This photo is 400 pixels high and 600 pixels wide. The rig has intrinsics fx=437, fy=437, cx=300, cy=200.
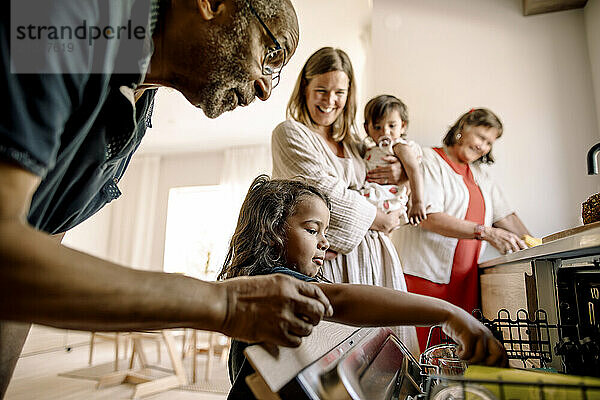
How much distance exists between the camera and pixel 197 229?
6.43 m

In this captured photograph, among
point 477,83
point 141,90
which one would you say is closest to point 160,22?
point 141,90

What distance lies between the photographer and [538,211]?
2.10 metres

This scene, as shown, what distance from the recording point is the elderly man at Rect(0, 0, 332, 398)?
1.23 ft

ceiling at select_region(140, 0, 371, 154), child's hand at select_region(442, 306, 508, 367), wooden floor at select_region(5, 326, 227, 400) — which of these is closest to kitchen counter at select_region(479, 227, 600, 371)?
child's hand at select_region(442, 306, 508, 367)

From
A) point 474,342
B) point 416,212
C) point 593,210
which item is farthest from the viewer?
point 416,212

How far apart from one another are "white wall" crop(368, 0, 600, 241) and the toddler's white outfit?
75 cm

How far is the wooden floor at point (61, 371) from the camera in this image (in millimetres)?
3180

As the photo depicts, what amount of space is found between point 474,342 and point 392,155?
1.05m

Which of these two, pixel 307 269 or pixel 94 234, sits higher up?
pixel 94 234

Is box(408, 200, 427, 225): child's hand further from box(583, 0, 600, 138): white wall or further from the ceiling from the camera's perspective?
the ceiling

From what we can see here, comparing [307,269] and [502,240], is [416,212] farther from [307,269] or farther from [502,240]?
[307,269]

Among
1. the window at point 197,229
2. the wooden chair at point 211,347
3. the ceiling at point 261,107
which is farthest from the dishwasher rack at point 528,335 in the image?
the window at point 197,229

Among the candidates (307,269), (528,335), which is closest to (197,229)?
(307,269)

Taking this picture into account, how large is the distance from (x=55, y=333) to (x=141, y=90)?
554cm
